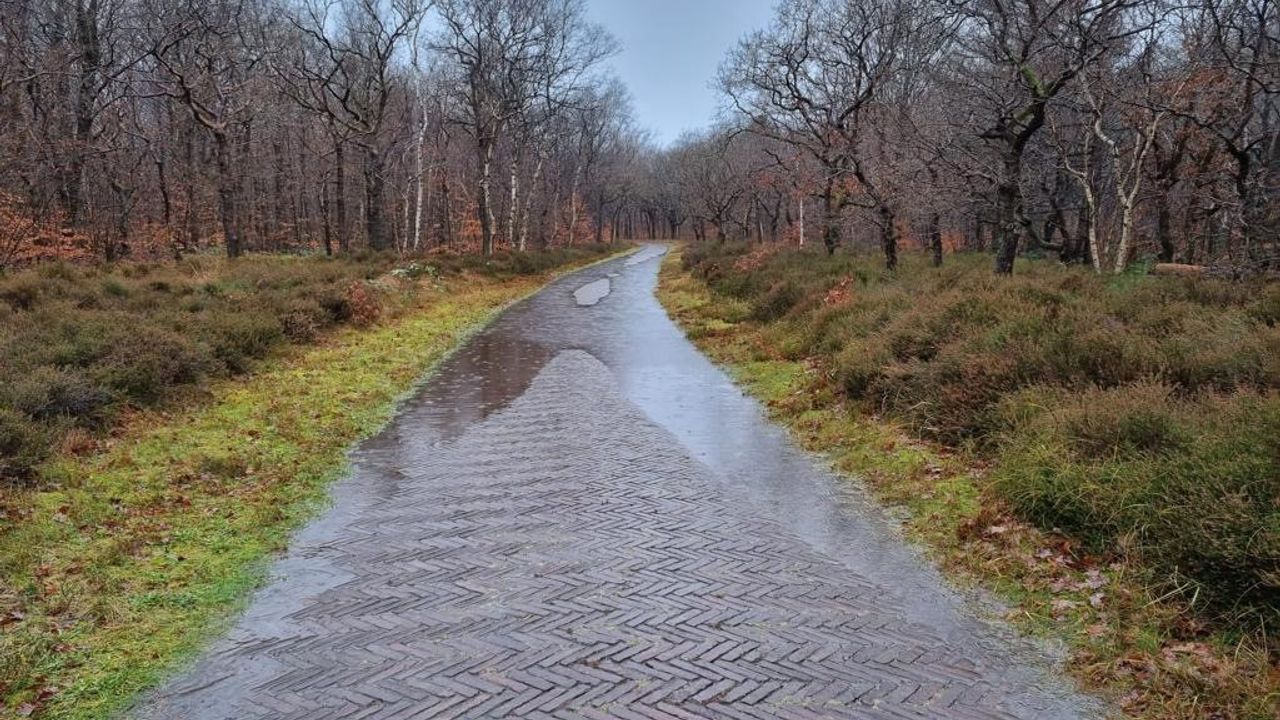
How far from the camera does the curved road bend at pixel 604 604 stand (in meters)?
3.86

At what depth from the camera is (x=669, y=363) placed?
1380 centimetres

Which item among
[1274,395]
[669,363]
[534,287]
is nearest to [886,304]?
[669,363]

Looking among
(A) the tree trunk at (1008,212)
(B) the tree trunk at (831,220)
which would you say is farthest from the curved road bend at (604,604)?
(B) the tree trunk at (831,220)

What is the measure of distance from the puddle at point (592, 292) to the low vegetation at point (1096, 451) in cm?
1290

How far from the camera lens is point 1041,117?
43.1 ft

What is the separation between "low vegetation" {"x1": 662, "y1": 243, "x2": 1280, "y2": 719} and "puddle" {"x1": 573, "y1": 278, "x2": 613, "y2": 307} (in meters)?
12.9

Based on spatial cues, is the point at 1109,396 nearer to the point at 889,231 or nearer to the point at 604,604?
the point at 604,604

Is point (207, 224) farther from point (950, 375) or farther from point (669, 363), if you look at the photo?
point (950, 375)

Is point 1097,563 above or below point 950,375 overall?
below

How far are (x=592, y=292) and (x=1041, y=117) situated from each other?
1729 cm

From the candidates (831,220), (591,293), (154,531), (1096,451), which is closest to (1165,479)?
(1096,451)

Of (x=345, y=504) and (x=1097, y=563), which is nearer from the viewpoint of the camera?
(x=1097, y=563)

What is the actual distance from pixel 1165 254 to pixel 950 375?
15310mm

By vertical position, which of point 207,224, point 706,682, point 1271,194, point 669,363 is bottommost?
point 706,682
